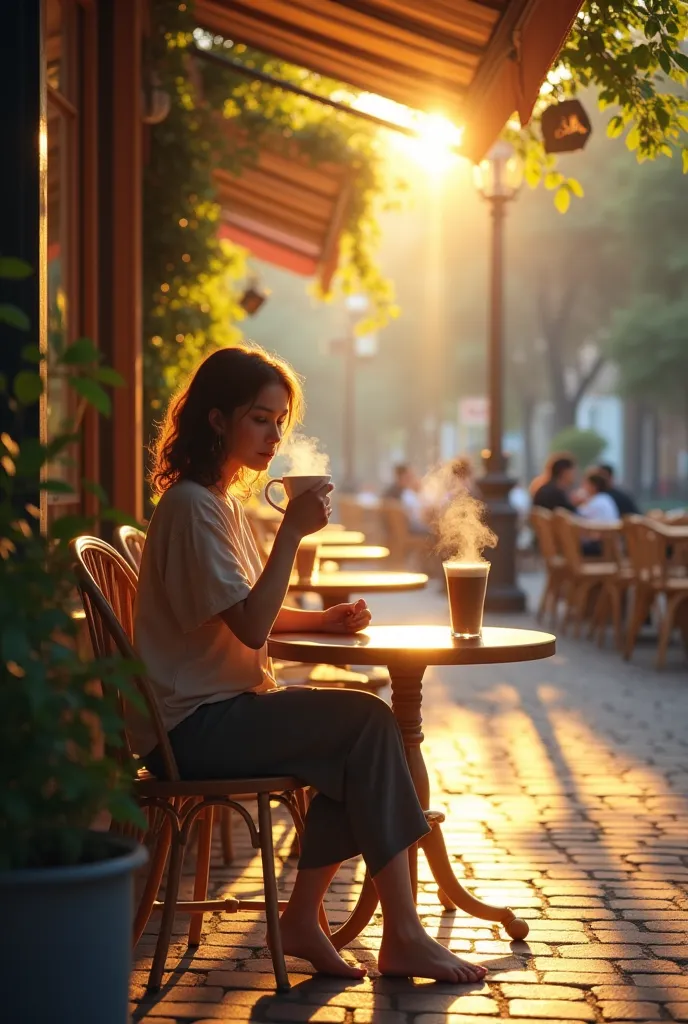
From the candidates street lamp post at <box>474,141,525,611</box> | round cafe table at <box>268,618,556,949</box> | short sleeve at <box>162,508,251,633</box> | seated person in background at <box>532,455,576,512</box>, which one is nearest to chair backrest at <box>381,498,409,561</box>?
seated person in background at <box>532,455,576,512</box>

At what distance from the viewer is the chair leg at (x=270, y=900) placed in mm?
3541

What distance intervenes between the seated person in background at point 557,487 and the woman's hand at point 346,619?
Result: 35.7 ft

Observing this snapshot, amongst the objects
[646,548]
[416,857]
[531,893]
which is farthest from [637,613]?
[416,857]

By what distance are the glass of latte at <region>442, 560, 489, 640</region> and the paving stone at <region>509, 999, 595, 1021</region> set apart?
3.03ft

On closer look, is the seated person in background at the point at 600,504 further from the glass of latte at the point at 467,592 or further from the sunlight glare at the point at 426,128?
the glass of latte at the point at 467,592

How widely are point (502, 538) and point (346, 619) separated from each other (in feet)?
36.0

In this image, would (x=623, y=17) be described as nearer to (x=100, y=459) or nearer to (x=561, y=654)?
(x=100, y=459)

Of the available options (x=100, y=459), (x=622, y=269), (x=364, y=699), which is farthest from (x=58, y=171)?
(x=622, y=269)

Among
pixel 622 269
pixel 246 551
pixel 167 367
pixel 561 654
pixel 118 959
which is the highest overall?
pixel 622 269

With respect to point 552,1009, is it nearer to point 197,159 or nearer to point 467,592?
point 467,592

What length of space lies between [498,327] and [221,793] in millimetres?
11809

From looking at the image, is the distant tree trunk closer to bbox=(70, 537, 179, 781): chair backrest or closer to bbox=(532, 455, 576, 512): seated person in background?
bbox=(532, 455, 576, 512): seated person in background

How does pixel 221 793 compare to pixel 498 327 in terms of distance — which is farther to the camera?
pixel 498 327

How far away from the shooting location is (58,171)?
637cm
